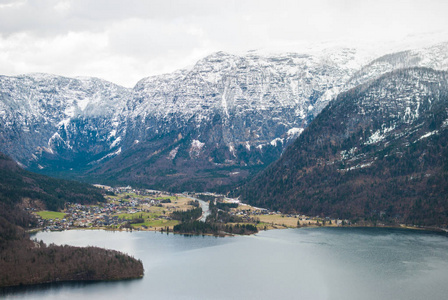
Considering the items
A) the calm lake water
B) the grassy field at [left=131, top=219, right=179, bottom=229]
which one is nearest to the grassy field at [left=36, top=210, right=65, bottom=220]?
the calm lake water

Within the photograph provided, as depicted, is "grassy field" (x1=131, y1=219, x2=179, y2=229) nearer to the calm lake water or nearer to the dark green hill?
the calm lake water

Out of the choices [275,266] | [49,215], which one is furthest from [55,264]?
[49,215]

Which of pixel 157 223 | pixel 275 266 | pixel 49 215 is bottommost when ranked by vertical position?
pixel 275 266

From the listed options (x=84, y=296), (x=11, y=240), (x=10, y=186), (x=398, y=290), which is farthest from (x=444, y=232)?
(x=10, y=186)

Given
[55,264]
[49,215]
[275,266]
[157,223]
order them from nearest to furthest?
[55,264], [275,266], [157,223], [49,215]

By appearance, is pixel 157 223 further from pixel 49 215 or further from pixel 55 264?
pixel 55 264

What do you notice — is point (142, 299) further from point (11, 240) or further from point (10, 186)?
point (10, 186)

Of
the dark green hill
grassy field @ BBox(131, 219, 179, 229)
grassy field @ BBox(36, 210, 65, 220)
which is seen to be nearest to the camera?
the dark green hill
